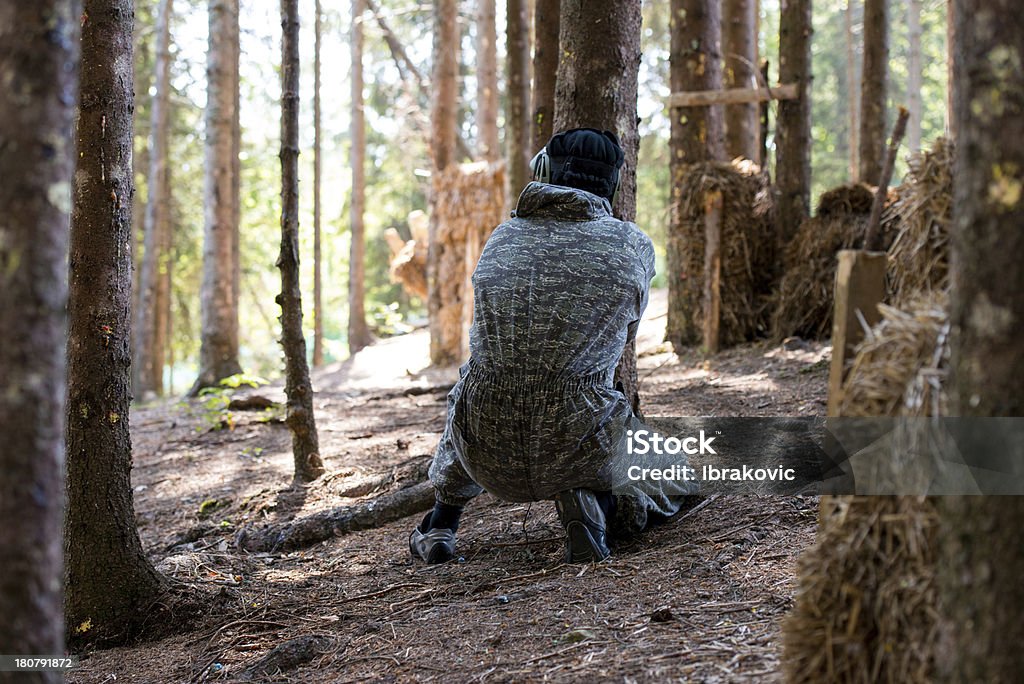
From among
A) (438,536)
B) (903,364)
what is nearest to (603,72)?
(438,536)

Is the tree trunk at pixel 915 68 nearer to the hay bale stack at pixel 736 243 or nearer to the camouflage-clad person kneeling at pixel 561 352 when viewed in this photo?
the hay bale stack at pixel 736 243

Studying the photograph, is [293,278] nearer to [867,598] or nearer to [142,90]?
[867,598]

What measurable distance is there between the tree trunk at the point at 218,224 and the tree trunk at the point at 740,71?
7151 mm

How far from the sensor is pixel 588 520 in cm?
416

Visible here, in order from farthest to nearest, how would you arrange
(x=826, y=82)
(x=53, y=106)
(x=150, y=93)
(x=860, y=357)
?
1. (x=826, y=82)
2. (x=150, y=93)
3. (x=860, y=357)
4. (x=53, y=106)

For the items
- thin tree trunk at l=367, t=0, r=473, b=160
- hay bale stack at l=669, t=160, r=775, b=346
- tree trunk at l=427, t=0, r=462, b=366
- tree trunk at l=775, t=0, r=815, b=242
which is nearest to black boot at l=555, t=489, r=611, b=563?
hay bale stack at l=669, t=160, r=775, b=346

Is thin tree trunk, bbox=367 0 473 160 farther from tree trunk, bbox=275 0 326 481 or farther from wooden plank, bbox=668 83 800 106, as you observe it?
tree trunk, bbox=275 0 326 481

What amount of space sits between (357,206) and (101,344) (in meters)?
14.6

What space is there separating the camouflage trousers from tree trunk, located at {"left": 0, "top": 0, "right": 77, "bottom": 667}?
2413 mm

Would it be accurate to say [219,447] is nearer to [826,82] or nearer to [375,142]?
[375,142]

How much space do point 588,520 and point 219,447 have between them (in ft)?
18.2

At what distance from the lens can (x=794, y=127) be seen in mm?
9758

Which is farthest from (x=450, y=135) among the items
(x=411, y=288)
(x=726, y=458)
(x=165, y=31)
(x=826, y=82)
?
(x=826, y=82)

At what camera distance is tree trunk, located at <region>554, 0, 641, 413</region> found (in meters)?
5.04
